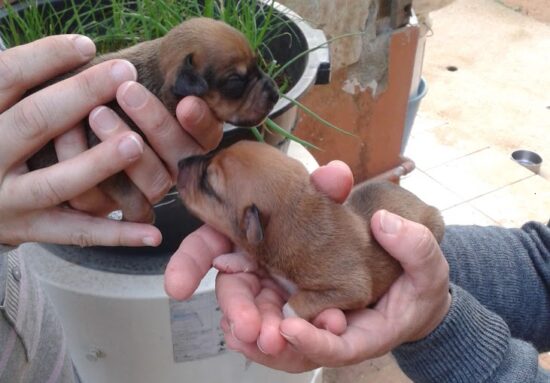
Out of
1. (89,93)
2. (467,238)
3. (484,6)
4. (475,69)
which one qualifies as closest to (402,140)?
(467,238)

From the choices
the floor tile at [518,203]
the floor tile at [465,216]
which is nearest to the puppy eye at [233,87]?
the floor tile at [465,216]

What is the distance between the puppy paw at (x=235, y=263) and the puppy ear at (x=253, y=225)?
0.29ft

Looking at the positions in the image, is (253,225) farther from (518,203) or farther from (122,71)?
(518,203)

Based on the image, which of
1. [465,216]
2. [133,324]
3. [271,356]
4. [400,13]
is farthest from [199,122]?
[465,216]

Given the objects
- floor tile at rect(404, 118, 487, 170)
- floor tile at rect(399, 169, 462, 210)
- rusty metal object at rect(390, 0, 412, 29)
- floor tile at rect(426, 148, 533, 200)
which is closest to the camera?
rusty metal object at rect(390, 0, 412, 29)

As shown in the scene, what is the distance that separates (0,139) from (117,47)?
65 centimetres

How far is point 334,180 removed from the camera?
1.28 metres

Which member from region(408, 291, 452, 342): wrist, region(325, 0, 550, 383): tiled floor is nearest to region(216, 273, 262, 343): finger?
region(408, 291, 452, 342): wrist

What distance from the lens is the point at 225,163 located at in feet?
4.15

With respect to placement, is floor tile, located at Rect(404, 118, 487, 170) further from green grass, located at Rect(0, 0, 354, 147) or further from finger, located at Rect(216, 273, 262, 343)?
finger, located at Rect(216, 273, 262, 343)

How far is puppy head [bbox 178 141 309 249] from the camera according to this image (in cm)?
125

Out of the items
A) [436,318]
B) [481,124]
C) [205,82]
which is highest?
[205,82]

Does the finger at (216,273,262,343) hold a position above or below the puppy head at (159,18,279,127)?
below

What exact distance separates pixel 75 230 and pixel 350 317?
21.8 inches
